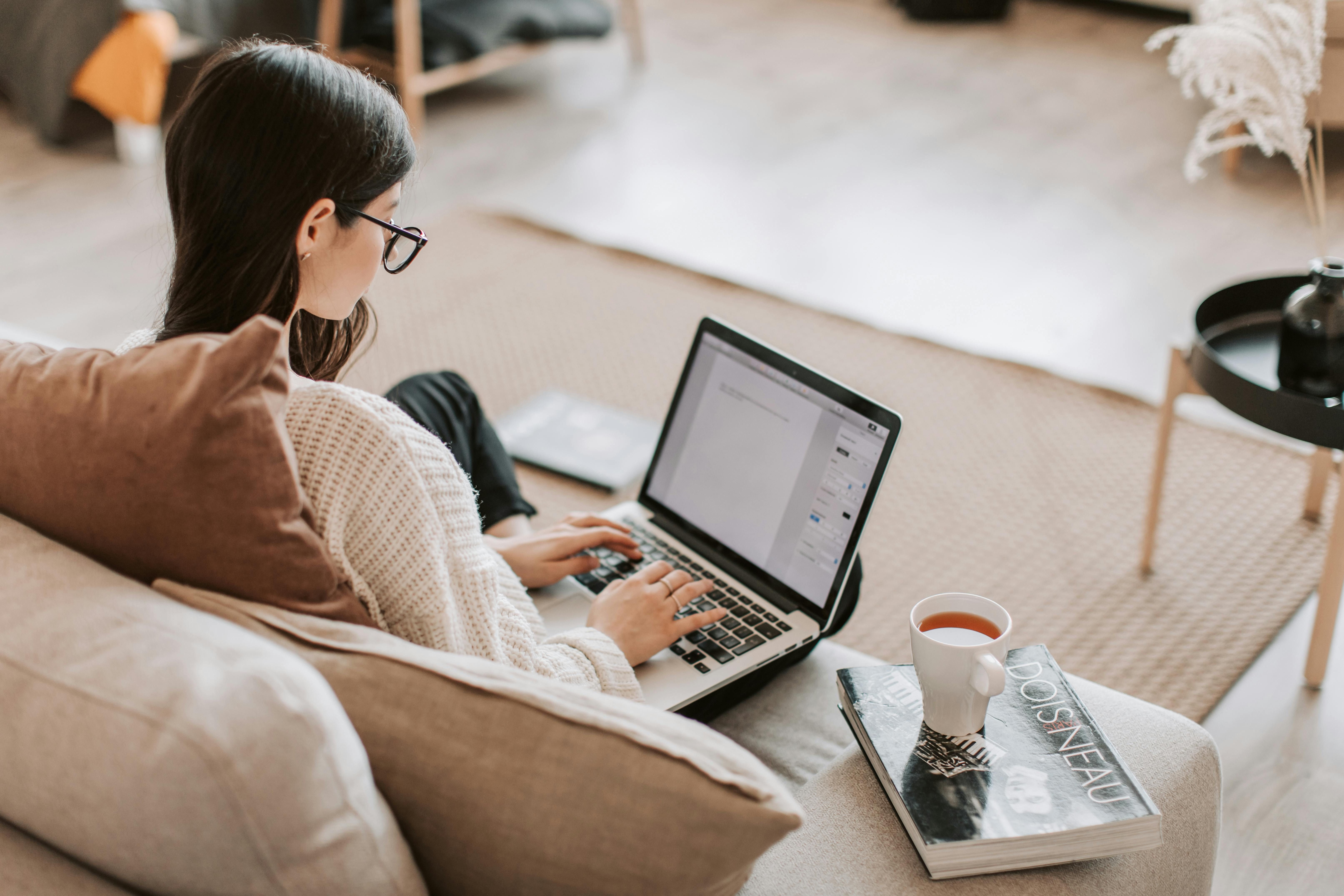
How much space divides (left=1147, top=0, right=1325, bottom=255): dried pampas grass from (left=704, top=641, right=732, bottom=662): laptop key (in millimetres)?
938

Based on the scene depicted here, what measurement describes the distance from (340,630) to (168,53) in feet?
10.3

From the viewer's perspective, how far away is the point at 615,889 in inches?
27.8

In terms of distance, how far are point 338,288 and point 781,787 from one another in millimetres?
610

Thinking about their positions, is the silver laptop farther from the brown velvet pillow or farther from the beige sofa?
the brown velvet pillow

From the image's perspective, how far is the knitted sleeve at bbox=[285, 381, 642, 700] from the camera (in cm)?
91

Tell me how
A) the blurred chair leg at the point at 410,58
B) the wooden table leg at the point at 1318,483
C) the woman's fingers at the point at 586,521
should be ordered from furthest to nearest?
the blurred chair leg at the point at 410,58, the wooden table leg at the point at 1318,483, the woman's fingers at the point at 586,521

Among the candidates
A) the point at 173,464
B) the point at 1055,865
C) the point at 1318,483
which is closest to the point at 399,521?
the point at 173,464

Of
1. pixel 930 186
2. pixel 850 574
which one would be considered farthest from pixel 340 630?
pixel 930 186

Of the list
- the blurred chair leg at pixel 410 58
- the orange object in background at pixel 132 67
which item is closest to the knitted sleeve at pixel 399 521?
the blurred chair leg at pixel 410 58

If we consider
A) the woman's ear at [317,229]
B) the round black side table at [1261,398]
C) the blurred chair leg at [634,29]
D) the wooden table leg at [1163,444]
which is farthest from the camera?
the blurred chair leg at [634,29]

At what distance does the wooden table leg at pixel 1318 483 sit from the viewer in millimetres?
1941

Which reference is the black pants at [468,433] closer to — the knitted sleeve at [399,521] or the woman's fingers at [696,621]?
the woman's fingers at [696,621]

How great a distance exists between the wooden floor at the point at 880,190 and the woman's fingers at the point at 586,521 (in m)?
0.90

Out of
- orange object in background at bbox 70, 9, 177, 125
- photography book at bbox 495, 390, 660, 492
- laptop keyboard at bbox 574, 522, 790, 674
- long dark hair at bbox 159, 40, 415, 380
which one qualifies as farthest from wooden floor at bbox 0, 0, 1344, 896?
long dark hair at bbox 159, 40, 415, 380
